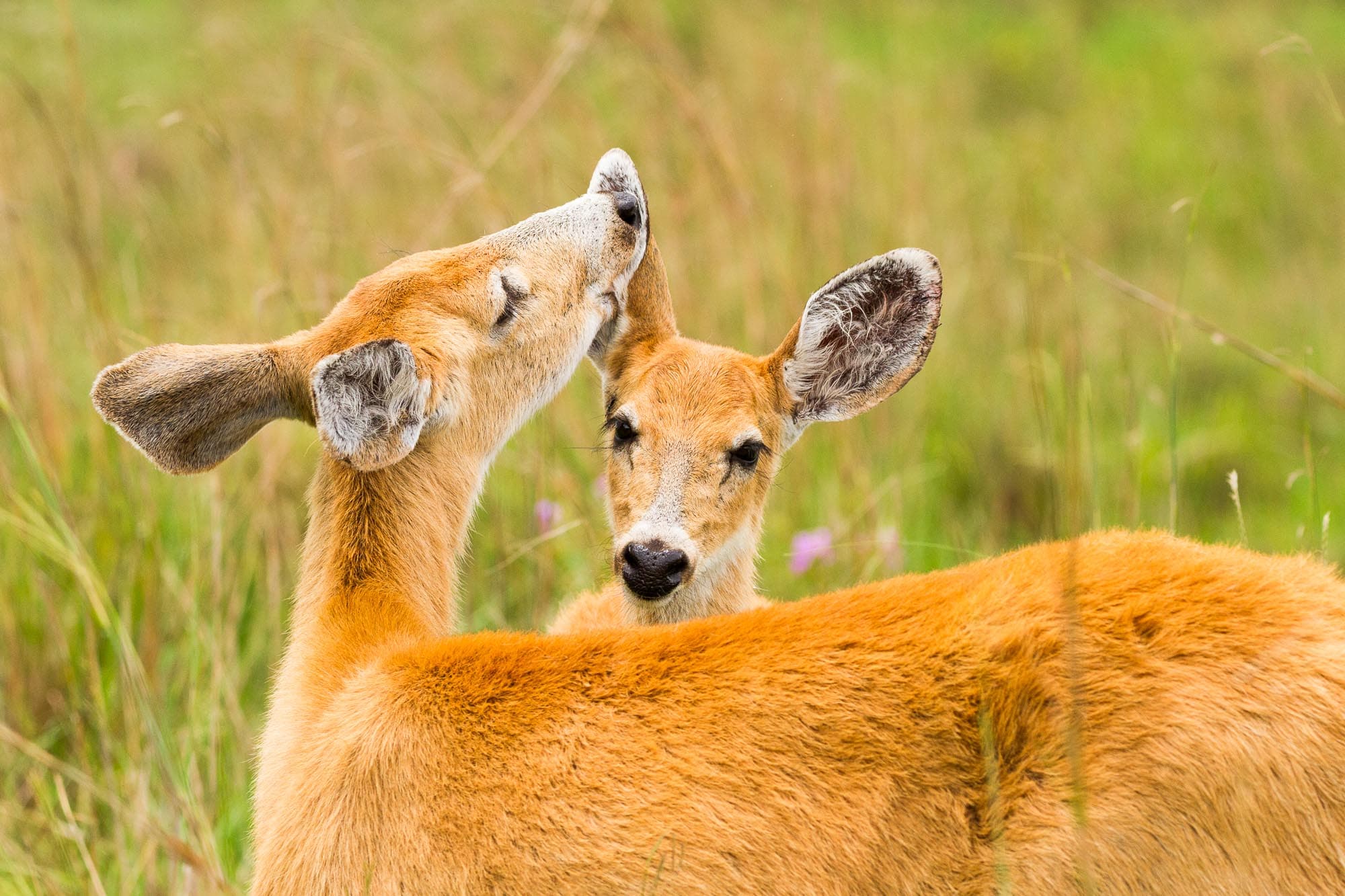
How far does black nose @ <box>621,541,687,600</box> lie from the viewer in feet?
13.0

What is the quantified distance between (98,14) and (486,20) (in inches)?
257

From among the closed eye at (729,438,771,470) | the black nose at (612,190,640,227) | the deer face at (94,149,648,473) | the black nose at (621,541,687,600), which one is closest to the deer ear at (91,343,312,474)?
the deer face at (94,149,648,473)

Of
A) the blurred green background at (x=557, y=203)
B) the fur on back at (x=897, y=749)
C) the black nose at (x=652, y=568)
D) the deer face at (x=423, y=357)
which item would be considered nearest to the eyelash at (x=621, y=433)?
the deer face at (x=423, y=357)

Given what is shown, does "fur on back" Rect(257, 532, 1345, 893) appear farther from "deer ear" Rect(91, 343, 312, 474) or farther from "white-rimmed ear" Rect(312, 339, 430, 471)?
"deer ear" Rect(91, 343, 312, 474)

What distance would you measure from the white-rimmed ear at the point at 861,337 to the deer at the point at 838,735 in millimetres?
1078

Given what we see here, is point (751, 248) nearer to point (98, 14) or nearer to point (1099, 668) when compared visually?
point (1099, 668)

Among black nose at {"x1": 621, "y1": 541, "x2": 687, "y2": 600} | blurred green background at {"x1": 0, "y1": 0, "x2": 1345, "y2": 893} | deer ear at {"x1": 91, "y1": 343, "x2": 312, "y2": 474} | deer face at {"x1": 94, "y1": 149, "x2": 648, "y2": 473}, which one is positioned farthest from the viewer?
blurred green background at {"x1": 0, "y1": 0, "x2": 1345, "y2": 893}

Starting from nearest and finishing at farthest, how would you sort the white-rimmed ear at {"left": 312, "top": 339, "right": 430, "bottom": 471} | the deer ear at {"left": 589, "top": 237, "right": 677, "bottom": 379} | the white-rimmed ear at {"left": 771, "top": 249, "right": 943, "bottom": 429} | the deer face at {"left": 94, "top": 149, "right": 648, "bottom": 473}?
the white-rimmed ear at {"left": 312, "top": 339, "right": 430, "bottom": 471}, the deer face at {"left": 94, "top": 149, "right": 648, "bottom": 473}, the white-rimmed ear at {"left": 771, "top": 249, "right": 943, "bottom": 429}, the deer ear at {"left": 589, "top": 237, "right": 677, "bottom": 379}

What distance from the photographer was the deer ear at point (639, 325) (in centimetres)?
471

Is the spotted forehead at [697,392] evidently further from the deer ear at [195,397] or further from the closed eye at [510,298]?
the deer ear at [195,397]

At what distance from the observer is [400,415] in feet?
11.9

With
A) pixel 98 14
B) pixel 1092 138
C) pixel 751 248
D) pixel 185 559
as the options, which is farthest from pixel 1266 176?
pixel 98 14

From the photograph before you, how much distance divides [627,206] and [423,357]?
86cm

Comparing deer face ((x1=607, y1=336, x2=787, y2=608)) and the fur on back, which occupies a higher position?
deer face ((x1=607, y1=336, x2=787, y2=608))
